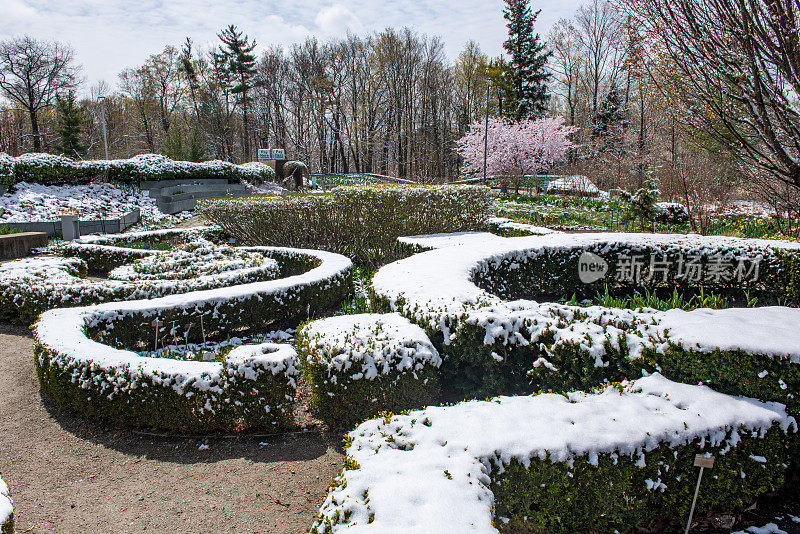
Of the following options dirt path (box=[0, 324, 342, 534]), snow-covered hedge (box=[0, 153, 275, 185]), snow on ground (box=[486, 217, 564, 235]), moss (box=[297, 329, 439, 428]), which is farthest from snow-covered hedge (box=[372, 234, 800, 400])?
snow-covered hedge (box=[0, 153, 275, 185])

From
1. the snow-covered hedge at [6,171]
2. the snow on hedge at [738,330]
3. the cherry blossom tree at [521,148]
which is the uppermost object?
the cherry blossom tree at [521,148]

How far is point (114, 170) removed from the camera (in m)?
17.7

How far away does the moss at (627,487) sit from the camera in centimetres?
206

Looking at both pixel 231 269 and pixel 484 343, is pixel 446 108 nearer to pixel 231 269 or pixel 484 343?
pixel 231 269

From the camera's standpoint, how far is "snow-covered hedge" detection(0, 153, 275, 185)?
50.0 feet

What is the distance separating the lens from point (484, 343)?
3451 mm

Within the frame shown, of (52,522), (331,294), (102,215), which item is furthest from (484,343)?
(102,215)

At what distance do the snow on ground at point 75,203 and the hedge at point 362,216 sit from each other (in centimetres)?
729

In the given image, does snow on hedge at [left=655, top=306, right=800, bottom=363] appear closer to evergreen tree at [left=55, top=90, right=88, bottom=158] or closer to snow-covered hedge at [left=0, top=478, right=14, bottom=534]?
snow-covered hedge at [left=0, top=478, right=14, bottom=534]

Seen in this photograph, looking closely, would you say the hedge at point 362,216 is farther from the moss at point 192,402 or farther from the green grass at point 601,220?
the moss at point 192,402

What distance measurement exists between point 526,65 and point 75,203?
97.7 feet

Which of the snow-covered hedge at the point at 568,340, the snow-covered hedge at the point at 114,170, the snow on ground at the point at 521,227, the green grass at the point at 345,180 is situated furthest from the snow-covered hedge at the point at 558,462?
the green grass at the point at 345,180

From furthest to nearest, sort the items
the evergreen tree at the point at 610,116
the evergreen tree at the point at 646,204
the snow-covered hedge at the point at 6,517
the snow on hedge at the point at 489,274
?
the evergreen tree at the point at 610,116
the evergreen tree at the point at 646,204
the snow on hedge at the point at 489,274
the snow-covered hedge at the point at 6,517

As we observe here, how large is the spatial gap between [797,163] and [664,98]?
1.84 metres
